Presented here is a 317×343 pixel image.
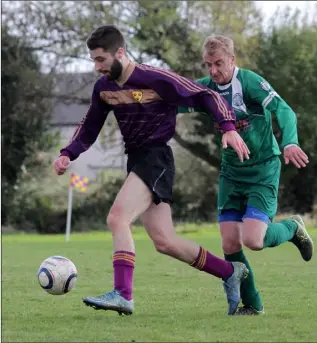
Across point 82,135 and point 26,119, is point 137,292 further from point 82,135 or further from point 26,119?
point 26,119

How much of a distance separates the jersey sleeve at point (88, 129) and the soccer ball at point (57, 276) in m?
0.82

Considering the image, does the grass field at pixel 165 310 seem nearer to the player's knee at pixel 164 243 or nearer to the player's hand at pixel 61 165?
the player's knee at pixel 164 243

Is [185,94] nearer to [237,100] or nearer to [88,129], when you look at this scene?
[237,100]

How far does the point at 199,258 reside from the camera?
247 inches

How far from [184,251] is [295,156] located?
1.06 metres

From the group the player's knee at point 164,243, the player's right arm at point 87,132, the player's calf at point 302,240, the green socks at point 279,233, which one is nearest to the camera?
the player's knee at point 164,243

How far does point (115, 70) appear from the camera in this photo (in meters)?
6.08

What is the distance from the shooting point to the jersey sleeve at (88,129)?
642 cm

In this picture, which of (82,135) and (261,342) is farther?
(82,135)

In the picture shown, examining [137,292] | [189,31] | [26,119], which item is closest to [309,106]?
[189,31]

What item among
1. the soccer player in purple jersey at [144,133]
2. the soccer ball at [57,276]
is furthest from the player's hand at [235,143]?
the soccer ball at [57,276]

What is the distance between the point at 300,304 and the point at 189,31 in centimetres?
2884

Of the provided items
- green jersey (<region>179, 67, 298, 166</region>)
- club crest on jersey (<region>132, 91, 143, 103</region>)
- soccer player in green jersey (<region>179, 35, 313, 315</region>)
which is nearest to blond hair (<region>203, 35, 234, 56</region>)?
soccer player in green jersey (<region>179, 35, 313, 315</region>)

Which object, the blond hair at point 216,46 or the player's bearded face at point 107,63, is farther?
the blond hair at point 216,46
